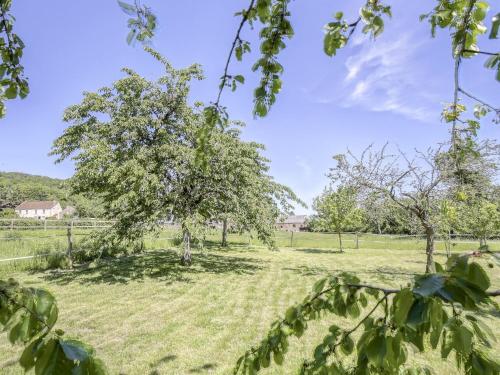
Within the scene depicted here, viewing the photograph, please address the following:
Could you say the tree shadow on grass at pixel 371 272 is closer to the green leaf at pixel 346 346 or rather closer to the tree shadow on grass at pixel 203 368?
the tree shadow on grass at pixel 203 368

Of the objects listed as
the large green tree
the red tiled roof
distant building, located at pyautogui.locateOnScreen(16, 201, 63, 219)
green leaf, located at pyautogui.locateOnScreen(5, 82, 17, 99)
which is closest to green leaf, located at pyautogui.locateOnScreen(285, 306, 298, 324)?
green leaf, located at pyautogui.locateOnScreen(5, 82, 17, 99)

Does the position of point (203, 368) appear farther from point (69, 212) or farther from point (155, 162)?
point (69, 212)

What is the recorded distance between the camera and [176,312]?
7316 mm

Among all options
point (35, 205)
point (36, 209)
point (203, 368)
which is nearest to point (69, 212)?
point (36, 209)

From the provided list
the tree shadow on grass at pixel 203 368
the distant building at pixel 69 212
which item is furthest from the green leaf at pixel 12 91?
the distant building at pixel 69 212

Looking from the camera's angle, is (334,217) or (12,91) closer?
(12,91)

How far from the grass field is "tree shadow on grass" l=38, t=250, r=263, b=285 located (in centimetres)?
4

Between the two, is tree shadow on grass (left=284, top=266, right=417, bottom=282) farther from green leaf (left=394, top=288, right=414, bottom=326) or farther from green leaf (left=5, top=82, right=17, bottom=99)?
green leaf (left=394, top=288, right=414, bottom=326)

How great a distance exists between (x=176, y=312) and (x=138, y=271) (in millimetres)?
6047

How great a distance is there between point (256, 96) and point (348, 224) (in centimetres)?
2522

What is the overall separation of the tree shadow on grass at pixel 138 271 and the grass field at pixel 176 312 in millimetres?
36

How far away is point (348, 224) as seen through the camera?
84.4 ft

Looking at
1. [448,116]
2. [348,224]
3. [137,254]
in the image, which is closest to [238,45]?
[448,116]

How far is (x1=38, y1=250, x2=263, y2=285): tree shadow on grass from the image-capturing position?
438 inches
